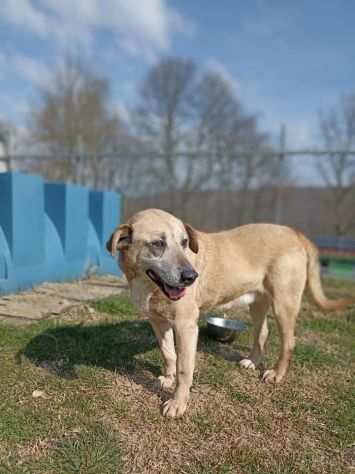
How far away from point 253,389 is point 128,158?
8.81 meters

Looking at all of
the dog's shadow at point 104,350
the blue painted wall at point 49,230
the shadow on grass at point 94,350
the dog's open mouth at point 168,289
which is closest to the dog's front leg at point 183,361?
the dog's open mouth at point 168,289

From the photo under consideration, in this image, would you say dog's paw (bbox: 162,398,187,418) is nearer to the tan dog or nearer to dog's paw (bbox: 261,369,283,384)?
the tan dog

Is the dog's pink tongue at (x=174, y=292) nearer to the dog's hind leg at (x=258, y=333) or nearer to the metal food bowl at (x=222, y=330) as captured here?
the dog's hind leg at (x=258, y=333)

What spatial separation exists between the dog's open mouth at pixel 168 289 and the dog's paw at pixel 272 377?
1.37 m

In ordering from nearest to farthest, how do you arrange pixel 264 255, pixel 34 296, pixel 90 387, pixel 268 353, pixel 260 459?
pixel 260 459
pixel 90 387
pixel 264 255
pixel 268 353
pixel 34 296

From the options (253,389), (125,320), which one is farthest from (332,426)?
(125,320)

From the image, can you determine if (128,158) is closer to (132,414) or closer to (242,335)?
(242,335)

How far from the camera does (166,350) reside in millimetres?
3279

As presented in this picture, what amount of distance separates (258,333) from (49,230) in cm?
436

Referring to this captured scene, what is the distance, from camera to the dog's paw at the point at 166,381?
10.4 feet

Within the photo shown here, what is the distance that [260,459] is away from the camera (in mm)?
2334

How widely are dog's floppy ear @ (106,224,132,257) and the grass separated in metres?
1.23

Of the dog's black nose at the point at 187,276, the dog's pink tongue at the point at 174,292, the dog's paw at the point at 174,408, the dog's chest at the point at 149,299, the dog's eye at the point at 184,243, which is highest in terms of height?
the dog's eye at the point at 184,243

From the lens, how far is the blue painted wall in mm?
5371
